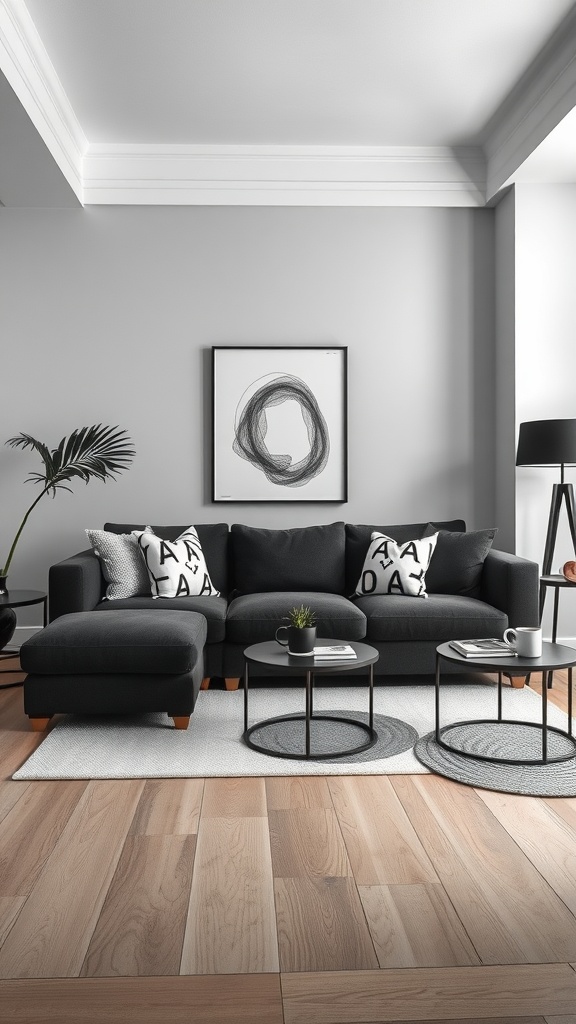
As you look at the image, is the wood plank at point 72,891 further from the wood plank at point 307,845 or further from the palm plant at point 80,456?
the palm plant at point 80,456

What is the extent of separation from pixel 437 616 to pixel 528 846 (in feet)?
5.65

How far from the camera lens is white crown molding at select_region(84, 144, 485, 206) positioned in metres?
4.95

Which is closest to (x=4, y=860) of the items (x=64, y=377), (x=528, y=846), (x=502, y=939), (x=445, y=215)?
(x=502, y=939)

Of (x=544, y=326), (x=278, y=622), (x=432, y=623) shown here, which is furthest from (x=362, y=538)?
(x=544, y=326)

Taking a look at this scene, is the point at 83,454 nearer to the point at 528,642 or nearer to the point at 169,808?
the point at 169,808

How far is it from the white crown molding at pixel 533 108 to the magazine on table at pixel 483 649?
255 cm

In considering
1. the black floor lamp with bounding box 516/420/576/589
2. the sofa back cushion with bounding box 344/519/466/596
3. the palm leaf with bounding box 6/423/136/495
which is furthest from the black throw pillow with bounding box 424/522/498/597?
the palm leaf with bounding box 6/423/136/495

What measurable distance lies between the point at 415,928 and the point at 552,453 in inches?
114

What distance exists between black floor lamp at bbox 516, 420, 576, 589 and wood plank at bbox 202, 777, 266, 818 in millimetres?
2322

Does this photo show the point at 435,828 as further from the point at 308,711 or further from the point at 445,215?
the point at 445,215

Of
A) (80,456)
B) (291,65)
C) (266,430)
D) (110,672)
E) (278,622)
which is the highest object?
(291,65)

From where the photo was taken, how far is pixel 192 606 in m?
4.02

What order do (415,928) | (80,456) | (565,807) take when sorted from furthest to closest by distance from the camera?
(80,456) < (565,807) < (415,928)

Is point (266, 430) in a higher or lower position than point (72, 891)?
higher
